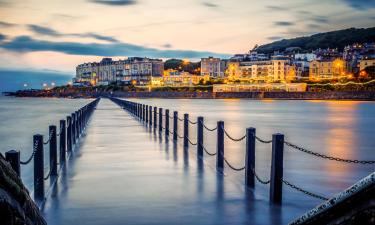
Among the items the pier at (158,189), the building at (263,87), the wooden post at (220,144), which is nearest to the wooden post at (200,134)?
the pier at (158,189)

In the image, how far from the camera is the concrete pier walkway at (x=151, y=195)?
6.25 meters

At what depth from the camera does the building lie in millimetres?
173750

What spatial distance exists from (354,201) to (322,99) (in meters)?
156

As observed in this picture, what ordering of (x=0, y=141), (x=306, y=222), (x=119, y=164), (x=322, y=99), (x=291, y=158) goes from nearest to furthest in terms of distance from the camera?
(x=306, y=222) < (x=119, y=164) < (x=291, y=158) < (x=0, y=141) < (x=322, y=99)

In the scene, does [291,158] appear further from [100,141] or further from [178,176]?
[100,141]

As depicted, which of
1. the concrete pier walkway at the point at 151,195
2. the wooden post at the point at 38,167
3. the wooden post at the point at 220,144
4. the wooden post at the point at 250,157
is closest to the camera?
the concrete pier walkway at the point at 151,195

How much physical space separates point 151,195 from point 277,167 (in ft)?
7.16

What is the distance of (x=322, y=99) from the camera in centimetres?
15162

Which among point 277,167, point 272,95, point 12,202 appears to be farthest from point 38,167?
point 272,95

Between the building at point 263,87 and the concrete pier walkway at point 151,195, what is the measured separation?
547 ft

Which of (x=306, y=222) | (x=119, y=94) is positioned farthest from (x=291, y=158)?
(x=119, y=94)

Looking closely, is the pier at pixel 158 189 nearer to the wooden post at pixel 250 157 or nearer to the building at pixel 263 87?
the wooden post at pixel 250 157

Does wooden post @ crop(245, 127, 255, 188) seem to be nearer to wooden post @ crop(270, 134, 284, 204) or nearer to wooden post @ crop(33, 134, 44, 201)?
wooden post @ crop(270, 134, 284, 204)

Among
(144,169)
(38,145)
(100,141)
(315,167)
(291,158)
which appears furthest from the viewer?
(100,141)
